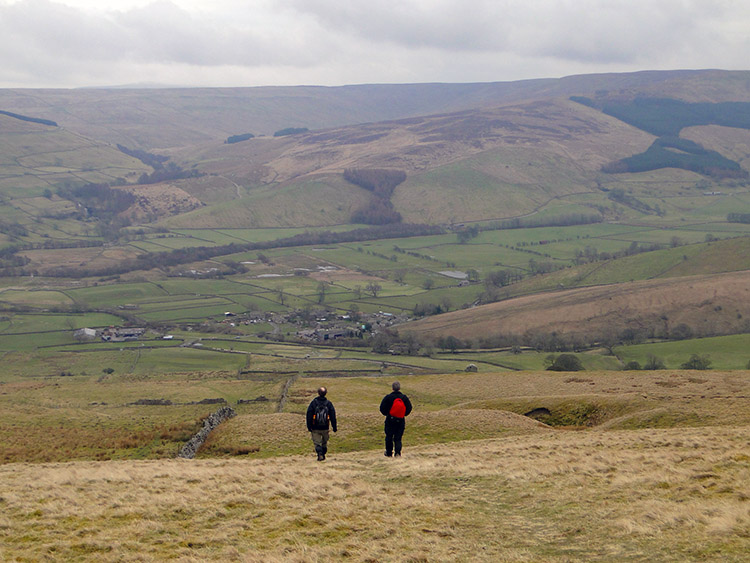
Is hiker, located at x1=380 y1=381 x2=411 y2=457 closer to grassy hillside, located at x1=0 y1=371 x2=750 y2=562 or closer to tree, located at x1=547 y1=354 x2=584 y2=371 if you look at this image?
grassy hillside, located at x1=0 y1=371 x2=750 y2=562

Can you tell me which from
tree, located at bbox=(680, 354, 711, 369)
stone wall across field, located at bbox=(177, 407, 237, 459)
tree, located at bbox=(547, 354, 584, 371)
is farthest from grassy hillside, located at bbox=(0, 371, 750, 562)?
tree, located at bbox=(680, 354, 711, 369)

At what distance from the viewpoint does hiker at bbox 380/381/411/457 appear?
1152 inches

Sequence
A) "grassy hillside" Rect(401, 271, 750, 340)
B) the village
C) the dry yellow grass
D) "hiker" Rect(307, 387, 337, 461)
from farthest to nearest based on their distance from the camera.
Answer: the village → "grassy hillside" Rect(401, 271, 750, 340) → "hiker" Rect(307, 387, 337, 461) → the dry yellow grass

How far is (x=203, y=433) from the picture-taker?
1801 inches

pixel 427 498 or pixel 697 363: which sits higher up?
pixel 697 363

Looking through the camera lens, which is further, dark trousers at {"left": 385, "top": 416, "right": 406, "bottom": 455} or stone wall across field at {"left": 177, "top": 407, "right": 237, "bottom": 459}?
stone wall across field at {"left": 177, "top": 407, "right": 237, "bottom": 459}

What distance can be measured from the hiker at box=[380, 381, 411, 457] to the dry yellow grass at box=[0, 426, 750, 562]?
983 mm

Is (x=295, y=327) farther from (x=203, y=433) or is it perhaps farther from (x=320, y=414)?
(x=320, y=414)

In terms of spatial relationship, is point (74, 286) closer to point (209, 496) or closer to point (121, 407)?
point (121, 407)

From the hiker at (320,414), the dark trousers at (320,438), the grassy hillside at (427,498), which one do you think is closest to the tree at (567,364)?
the grassy hillside at (427,498)

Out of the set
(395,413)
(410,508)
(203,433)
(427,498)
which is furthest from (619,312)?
(410,508)

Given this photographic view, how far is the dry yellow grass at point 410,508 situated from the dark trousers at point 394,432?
2.73ft

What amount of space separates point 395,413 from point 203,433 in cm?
2107

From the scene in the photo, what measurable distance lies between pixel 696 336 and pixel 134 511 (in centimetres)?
12924
